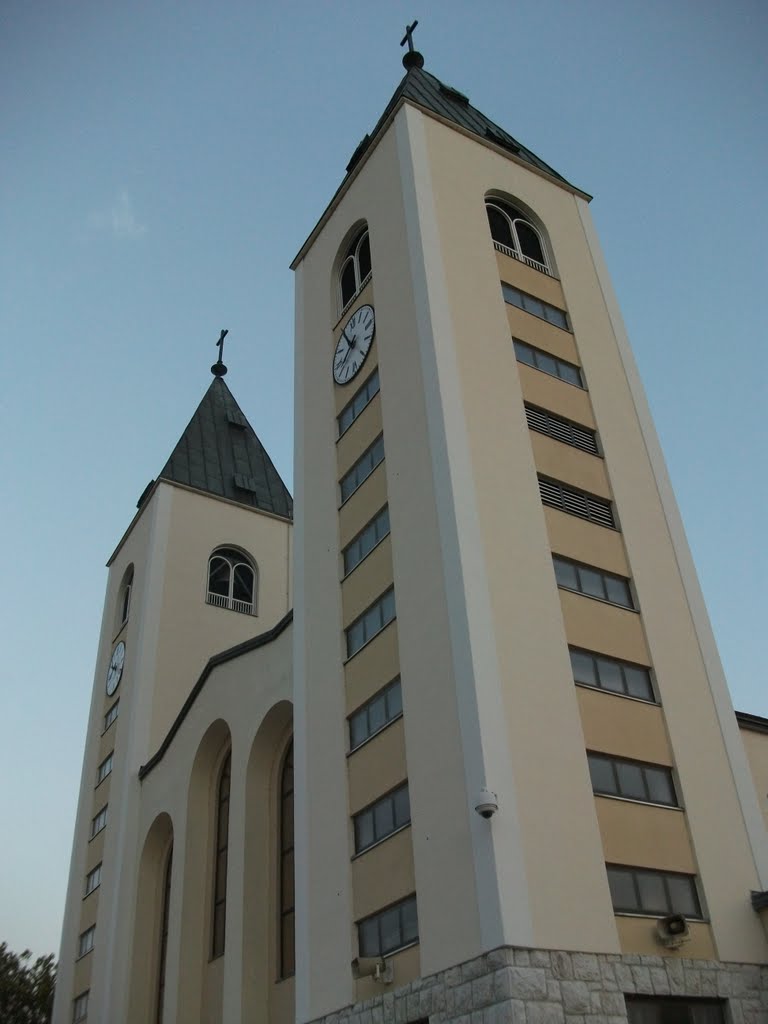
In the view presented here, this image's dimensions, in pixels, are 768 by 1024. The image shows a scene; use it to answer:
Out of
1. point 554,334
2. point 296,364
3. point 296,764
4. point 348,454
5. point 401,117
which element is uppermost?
point 401,117

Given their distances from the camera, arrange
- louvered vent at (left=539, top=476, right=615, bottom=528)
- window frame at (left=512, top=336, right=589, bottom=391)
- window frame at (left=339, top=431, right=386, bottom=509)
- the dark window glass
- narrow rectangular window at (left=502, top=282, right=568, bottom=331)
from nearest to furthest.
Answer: louvered vent at (left=539, top=476, right=615, bottom=528)
window frame at (left=339, top=431, right=386, bottom=509)
window frame at (left=512, top=336, right=589, bottom=391)
narrow rectangular window at (left=502, top=282, right=568, bottom=331)
the dark window glass

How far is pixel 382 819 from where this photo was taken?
562 inches

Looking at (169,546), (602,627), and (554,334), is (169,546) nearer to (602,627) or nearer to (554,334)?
(554,334)

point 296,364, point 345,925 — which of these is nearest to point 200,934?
point 345,925

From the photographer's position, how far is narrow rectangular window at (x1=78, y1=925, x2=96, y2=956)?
995 inches

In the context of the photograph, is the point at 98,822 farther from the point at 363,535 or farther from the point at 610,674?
the point at 610,674

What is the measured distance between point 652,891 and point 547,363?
9262 millimetres

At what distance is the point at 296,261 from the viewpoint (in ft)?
80.1

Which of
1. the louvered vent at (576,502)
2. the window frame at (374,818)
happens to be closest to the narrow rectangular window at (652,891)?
the window frame at (374,818)

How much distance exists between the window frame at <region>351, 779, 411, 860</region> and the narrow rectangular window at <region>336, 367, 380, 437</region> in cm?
726

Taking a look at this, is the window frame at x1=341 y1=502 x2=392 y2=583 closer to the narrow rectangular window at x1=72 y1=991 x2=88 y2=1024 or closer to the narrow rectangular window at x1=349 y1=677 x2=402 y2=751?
the narrow rectangular window at x1=349 y1=677 x2=402 y2=751

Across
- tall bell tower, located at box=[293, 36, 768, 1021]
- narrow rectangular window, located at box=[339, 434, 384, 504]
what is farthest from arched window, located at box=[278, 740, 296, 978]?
narrow rectangular window, located at box=[339, 434, 384, 504]

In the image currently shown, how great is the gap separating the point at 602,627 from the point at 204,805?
1104 centimetres

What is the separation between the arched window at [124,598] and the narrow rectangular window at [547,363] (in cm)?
1718
